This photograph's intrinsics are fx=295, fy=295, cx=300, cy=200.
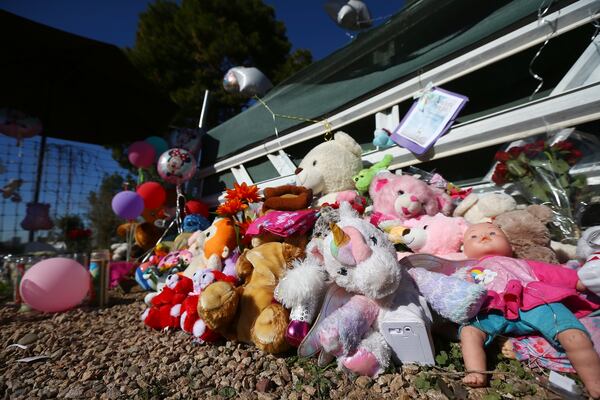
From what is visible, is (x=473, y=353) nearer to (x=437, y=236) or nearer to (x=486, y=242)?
(x=486, y=242)

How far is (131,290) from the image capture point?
9.70 ft

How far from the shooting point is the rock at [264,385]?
3.23ft

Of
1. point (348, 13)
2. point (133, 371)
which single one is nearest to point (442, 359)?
point (133, 371)

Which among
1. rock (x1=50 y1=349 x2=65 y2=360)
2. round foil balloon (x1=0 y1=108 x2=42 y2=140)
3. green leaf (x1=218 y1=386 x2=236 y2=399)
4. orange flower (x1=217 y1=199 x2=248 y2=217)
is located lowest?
rock (x1=50 y1=349 x2=65 y2=360)

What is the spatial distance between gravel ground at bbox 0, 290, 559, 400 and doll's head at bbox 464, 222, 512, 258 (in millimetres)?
452

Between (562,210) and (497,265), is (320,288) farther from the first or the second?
(562,210)

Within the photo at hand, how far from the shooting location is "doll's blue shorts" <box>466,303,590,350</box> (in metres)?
0.91

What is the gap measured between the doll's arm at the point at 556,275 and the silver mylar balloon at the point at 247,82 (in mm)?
4223

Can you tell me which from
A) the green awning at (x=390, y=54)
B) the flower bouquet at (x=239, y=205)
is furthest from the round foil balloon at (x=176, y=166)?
the flower bouquet at (x=239, y=205)

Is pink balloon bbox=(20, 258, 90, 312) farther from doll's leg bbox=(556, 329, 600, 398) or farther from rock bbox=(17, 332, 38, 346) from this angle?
doll's leg bbox=(556, 329, 600, 398)

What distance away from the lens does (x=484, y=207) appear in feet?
5.02

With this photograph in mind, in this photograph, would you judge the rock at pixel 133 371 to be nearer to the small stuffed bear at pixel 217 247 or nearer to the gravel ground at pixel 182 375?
the gravel ground at pixel 182 375

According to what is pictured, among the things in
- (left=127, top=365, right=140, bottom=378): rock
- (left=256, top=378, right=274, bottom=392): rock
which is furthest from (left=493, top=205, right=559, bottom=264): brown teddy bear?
(left=127, top=365, right=140, bottom=378): rock

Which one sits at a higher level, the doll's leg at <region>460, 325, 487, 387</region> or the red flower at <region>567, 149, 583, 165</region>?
the red flower at <region>567, 149, 583, 165</region>
